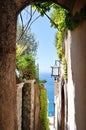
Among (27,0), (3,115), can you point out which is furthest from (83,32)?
(3,115)

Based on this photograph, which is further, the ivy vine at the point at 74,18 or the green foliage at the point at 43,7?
the green foliage at the point at 43,7

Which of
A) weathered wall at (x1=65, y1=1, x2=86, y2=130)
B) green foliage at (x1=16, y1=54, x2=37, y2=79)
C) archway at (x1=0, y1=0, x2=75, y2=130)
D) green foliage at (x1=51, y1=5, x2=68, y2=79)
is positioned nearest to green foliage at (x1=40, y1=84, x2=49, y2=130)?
green foliage at (x1=16, y1=54, x2=37, y2=79)

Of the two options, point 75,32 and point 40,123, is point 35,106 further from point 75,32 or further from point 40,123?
point 75,32

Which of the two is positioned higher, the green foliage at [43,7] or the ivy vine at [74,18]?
the green foliage at [43,7]

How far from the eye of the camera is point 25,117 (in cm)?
1578

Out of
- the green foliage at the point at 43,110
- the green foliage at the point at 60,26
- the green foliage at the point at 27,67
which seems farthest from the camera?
the green foliage at the point at 43,110

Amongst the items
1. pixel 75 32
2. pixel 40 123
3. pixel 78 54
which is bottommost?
pixel 40 123

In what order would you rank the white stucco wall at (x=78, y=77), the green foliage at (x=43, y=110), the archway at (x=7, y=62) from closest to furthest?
the archway at (x=7, y=62)
the white stucco wall at (x=78, y=77)
the green foliage at (x=43, y=110)

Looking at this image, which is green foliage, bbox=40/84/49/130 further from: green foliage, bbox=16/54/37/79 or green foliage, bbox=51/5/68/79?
green foliage, bbox=51/5/68/79

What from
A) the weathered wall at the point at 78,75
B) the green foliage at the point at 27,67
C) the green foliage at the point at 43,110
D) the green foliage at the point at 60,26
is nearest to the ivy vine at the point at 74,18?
Answer: the weathered wall at the point at 78,75

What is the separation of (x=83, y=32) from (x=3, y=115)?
104 inches

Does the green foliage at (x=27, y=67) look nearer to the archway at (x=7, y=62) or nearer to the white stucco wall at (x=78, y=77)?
the white stucco wall at (x=78, y=77)

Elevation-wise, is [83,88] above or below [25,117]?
above

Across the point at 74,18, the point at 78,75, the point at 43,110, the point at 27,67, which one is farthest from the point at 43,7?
the point at 43,110
